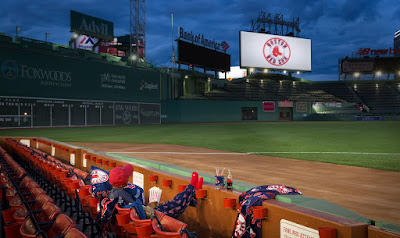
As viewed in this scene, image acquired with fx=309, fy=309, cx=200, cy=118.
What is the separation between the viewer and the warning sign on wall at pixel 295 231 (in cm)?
283

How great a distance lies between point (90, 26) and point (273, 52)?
3153 cm

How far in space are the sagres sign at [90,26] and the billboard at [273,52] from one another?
22608 millimetres

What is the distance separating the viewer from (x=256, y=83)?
58.6 m

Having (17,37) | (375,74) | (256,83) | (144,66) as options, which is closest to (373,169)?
(17,37)

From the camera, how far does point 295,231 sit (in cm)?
301

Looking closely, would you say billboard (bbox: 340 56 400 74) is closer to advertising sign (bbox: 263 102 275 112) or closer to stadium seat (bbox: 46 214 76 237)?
advertising sign (bbox: 263 102 275 112)

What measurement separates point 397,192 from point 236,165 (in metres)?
4.00

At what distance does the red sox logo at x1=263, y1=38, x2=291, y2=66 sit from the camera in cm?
5509

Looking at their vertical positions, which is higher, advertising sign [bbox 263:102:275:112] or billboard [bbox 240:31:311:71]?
billboard [bbox 240:31:311:71]

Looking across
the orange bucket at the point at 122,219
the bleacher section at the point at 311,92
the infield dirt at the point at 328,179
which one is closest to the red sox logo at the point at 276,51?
the bleacher section at the point at 311,92

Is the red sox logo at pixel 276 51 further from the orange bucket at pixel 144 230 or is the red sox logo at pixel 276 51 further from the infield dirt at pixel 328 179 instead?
the orange bucket at pixel 144 230

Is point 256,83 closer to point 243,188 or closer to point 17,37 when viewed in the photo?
point 17,37

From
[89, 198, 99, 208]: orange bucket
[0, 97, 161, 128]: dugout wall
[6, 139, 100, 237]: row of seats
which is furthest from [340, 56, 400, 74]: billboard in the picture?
[89, 198, 99, 208]: orange bucket

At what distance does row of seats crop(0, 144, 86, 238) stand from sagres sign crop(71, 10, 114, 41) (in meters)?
36.4
